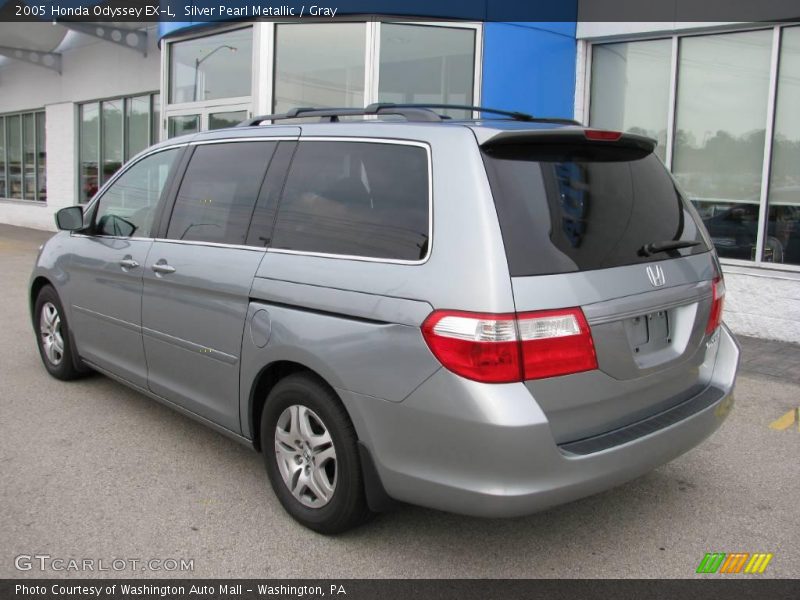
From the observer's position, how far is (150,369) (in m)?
4.34

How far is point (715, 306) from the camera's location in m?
3.59

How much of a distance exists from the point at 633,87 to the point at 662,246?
6505 mm

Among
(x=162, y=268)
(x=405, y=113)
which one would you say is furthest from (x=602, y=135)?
(x=162, y=268)

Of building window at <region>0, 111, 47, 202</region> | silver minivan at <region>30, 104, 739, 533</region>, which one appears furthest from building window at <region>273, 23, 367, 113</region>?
building window at <region>0, 111, 47, 202</region>

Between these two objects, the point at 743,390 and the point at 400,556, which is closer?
the point at 400,556

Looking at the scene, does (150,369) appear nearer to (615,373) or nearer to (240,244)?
(240,244)

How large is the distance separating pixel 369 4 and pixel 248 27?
1775 millimetres

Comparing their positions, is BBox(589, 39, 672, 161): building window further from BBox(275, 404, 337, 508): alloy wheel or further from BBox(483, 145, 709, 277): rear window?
BBox(275, 404, 337, 508): alloy wheel

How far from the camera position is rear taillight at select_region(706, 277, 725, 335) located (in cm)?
354

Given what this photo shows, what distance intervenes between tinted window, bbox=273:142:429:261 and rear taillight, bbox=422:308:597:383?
0.36 metres

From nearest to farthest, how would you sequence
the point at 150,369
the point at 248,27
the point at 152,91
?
the point at 150,369, the point at 248,27, the point at 152,91
